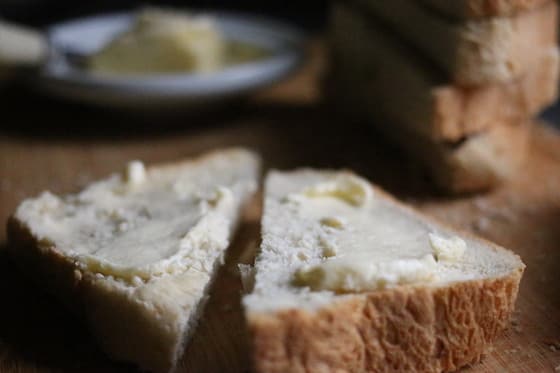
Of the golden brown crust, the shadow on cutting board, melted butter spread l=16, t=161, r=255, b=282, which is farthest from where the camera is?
melted butter spread l=16, t=161, r=255, b=282

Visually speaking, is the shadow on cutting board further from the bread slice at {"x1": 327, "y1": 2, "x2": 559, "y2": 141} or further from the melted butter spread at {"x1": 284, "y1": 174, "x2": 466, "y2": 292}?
the bread slice at {"x1": 327, "y1": 2, "x2": 559, "y2": 141}

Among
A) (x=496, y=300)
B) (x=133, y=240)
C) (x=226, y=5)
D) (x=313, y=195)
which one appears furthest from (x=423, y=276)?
(x=226, y=5)

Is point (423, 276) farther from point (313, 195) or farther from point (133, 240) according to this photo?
point (133, 240)

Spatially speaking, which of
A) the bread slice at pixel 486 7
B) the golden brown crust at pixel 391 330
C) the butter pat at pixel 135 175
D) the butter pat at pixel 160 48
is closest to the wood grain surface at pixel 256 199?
the golden brown crust at pixel 391 330

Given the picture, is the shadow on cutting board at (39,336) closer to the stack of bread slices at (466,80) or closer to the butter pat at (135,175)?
the butter pat at (135,175)

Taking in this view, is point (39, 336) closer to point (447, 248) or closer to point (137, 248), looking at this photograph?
point (137, 248)

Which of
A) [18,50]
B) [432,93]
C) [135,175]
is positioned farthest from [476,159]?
[18,50]

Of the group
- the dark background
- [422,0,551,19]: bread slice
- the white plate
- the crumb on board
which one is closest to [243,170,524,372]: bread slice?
the crumb on board
